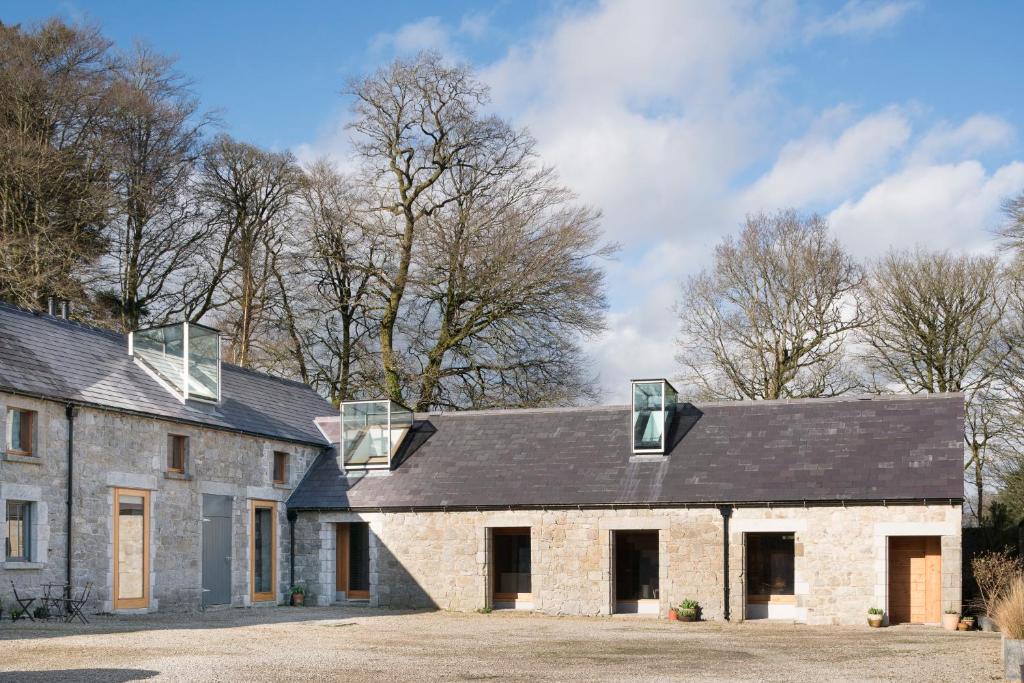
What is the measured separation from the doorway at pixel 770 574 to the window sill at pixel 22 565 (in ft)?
38.4

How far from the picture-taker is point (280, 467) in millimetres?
25125

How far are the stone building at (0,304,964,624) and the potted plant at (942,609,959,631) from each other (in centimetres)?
24

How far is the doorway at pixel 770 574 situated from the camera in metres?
21.8

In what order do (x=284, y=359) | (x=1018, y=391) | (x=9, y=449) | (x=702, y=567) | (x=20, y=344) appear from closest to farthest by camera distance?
(x=9, y=449)
(x=20, y=344)
(x=702, y=567)
(x=1018, y=391)
(x=284, y=359)

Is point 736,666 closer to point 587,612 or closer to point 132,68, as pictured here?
point 587,612

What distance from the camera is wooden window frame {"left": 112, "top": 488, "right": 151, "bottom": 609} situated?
20016mm

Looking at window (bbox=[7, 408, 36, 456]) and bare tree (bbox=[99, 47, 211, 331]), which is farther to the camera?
bare tree (bbox=[99, 47, 211, 331])

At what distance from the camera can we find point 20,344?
1952cm

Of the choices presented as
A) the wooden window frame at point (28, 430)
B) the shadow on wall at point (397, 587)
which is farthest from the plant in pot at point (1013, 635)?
the wooden window frame at point (28, 430)

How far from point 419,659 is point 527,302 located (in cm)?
1807

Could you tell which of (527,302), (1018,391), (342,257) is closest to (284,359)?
(342,257)

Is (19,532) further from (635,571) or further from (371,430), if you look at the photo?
(635,571)

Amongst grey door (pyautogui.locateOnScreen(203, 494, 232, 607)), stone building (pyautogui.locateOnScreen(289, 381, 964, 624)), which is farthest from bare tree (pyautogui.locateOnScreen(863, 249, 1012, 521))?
grey door (pyautogui.locateOnScreen(203, 494, 232, 607))

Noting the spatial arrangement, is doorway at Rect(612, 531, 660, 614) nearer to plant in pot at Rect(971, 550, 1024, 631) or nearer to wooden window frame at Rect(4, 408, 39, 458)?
plant in pot at Rect(971, 550, 1024, 631)
